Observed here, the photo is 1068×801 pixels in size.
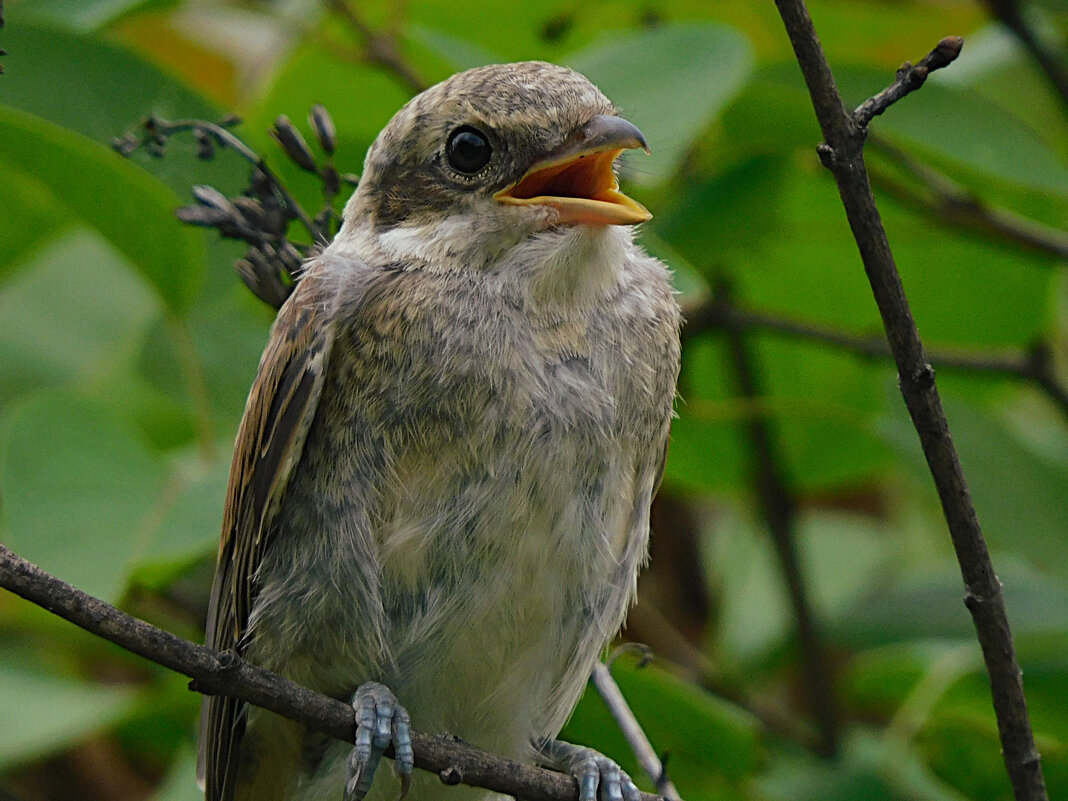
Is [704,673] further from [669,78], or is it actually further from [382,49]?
[382,49]

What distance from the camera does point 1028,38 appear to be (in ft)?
12.9

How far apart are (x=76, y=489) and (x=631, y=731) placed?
1299 millimetres

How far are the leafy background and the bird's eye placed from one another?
46 cm

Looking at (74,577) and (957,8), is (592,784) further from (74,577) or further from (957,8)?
(957,8)

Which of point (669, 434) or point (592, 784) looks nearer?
point (592, 784)

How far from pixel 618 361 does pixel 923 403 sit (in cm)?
90

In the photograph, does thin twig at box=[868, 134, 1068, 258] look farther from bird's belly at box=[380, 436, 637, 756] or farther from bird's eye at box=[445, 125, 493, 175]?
bird's belly at box=[380, 436, 637, 756]

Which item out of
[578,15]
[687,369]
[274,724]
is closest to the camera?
[274,724]

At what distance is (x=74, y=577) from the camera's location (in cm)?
291

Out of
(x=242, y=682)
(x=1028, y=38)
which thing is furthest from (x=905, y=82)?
(x=1028, y=38)

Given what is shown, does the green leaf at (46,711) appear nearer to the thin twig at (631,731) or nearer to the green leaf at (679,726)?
the green leaf at (679,726)

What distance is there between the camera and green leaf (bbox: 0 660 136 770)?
11.3 feet

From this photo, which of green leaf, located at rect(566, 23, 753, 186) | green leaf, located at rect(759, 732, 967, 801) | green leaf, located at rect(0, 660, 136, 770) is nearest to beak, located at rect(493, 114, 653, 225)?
green leaf, located at rect(566, 23, 753, 186)

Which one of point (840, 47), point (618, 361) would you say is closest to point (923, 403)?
point (618, 361)
